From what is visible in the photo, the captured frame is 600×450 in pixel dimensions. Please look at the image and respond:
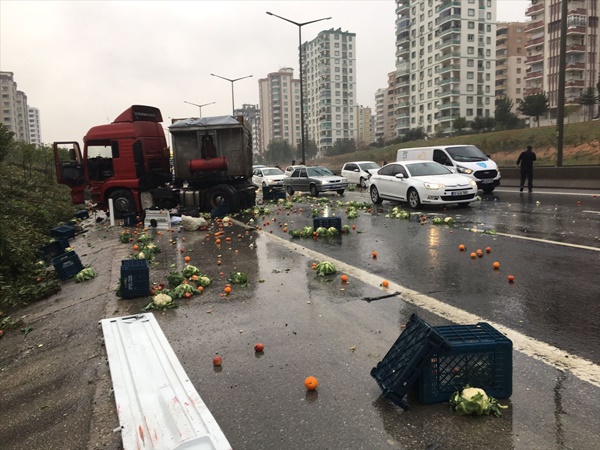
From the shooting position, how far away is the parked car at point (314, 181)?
2372 cm

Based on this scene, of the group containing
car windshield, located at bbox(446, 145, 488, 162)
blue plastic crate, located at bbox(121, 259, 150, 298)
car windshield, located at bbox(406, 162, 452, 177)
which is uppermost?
car windshield, located at bbox(446, 145, 488, 162)

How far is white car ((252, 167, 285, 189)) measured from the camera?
28.8 m

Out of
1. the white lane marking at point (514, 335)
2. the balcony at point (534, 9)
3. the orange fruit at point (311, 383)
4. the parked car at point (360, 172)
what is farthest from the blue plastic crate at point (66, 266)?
the balcony at point (534, 9)

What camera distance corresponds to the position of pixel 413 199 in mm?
15797

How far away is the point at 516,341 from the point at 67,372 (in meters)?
4.26

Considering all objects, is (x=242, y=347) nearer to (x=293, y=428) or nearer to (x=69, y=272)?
(x=293, y=428)

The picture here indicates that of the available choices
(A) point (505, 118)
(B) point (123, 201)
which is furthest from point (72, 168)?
(A) point (505, 118)

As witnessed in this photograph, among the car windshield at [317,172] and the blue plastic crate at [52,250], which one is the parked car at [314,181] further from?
the blue plastic crate at [52,250]

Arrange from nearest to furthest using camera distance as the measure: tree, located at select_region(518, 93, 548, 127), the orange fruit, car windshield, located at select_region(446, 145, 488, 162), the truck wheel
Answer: the orange fruit → the truck wheel → car windshield, located at select_region(446, 145, 488, 162) → tree, located at select_region(518, 93, 548, 127)

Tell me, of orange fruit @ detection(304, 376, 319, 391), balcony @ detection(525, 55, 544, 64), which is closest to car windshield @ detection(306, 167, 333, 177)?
orange fruit @ detection(304, 376, 319, 391)

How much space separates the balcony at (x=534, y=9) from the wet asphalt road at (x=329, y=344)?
10866cm

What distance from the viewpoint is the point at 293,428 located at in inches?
119

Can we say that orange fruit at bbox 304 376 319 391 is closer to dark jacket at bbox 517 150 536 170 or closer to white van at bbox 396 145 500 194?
white van at bbox 396 145 500 194

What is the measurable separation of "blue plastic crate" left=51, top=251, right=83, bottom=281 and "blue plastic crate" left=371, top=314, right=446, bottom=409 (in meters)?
7.07
